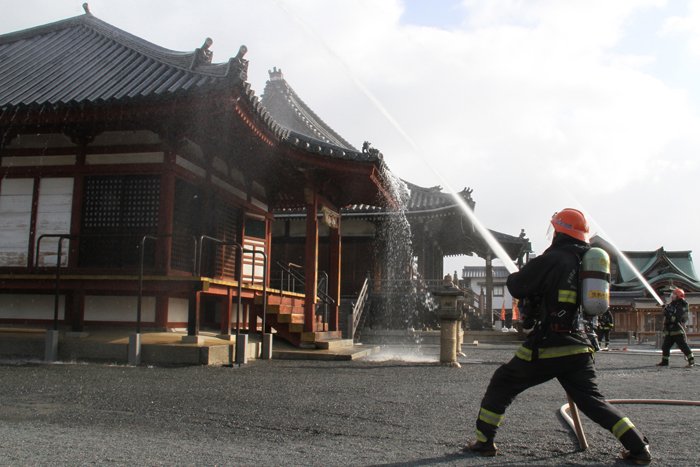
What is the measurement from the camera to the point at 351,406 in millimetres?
6559

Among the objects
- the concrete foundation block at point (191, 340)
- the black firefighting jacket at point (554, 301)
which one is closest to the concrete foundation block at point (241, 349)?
the concrete foundation block at point (191, 340)

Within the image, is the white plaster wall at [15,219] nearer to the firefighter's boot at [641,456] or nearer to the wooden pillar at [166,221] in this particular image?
the wooden pillar at [166,221]

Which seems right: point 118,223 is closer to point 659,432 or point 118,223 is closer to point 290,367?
point 290,367

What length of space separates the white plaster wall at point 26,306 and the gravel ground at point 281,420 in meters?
2.40

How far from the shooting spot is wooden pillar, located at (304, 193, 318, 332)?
530 inches

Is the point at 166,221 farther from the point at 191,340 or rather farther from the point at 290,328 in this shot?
the point at 290,328

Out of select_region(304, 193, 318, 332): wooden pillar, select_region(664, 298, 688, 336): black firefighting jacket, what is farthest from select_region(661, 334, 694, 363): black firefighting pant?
select_region(304, 193, 318, 332): wooden pillar

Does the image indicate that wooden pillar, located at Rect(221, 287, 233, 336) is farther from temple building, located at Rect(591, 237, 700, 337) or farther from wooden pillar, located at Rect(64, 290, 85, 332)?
temple building, located at Rect(591, 237, 700, 337)

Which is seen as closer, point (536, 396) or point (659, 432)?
point (659, 432)

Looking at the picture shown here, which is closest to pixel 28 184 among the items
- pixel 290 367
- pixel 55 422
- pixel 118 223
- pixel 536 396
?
pixel 118 223

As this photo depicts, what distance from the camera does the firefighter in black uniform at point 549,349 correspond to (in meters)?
4.45

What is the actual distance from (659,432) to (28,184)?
1120 cm

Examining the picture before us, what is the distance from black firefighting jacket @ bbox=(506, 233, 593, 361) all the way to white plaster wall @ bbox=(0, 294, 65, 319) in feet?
32.6

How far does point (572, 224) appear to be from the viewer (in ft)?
15.5
